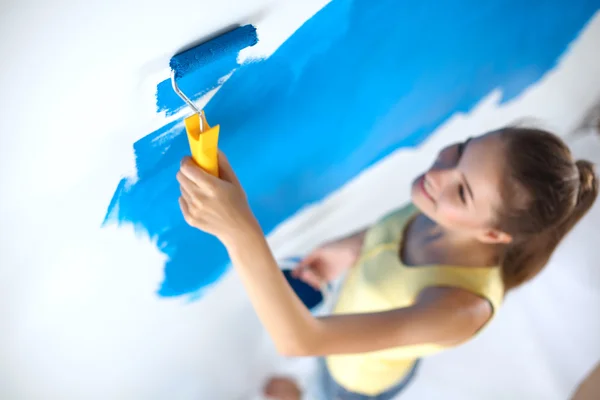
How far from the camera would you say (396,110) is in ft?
2.72

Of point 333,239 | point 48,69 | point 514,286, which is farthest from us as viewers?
point 514,286

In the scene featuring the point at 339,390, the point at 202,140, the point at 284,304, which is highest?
the point at 202,140

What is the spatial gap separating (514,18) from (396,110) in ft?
0.76

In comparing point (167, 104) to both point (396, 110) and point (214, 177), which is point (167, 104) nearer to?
point (214, 177)

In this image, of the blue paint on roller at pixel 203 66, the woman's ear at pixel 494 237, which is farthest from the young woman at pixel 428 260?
the blue paint on roller at pixel 203 66

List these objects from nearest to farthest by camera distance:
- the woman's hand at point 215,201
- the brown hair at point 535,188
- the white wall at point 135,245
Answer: the white wall at point 135,245
the woman's hand at point 215,201
the brown hair at point 535,188

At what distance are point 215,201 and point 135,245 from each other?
13cm

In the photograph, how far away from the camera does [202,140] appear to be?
55 cm

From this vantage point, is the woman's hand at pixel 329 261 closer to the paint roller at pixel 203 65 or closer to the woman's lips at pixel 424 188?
the woman's lips at pixel 424 188

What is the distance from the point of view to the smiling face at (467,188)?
0.84m

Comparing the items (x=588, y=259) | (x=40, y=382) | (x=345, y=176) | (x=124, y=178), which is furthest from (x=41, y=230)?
(x=588, y=259)

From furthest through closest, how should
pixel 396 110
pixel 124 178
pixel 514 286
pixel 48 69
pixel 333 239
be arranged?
1. pixel 514 286
2. pixel 333 239
3. pixel 396 110
4. pixel 124 178
5. pixel 48 69

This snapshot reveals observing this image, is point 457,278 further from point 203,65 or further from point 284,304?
point 203,65

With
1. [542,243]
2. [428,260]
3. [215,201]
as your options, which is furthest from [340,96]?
[542,243]
